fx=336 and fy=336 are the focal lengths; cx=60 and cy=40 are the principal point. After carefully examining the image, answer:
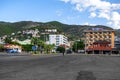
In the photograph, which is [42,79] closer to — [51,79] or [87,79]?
[51,79]

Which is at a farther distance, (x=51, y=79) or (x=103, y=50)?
(x=103, y=50)

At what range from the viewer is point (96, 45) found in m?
197

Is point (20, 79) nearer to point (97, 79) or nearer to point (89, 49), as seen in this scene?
point (97, 79)

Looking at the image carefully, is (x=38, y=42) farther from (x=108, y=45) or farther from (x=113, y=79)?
(x=113, y=79)

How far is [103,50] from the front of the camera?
195 m

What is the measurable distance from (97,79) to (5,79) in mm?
4437

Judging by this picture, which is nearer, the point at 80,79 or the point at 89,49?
the point at 80,79

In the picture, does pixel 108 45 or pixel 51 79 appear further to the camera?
pixel 108 45

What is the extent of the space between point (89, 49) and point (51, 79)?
603ft

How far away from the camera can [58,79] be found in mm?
15930

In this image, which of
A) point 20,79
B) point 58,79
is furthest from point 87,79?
point 20,79

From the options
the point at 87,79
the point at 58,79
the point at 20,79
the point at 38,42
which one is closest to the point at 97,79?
the point at 87,79

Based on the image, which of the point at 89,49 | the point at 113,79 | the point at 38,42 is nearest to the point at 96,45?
the point at 89,49

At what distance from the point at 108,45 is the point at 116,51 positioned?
6.27 meters
